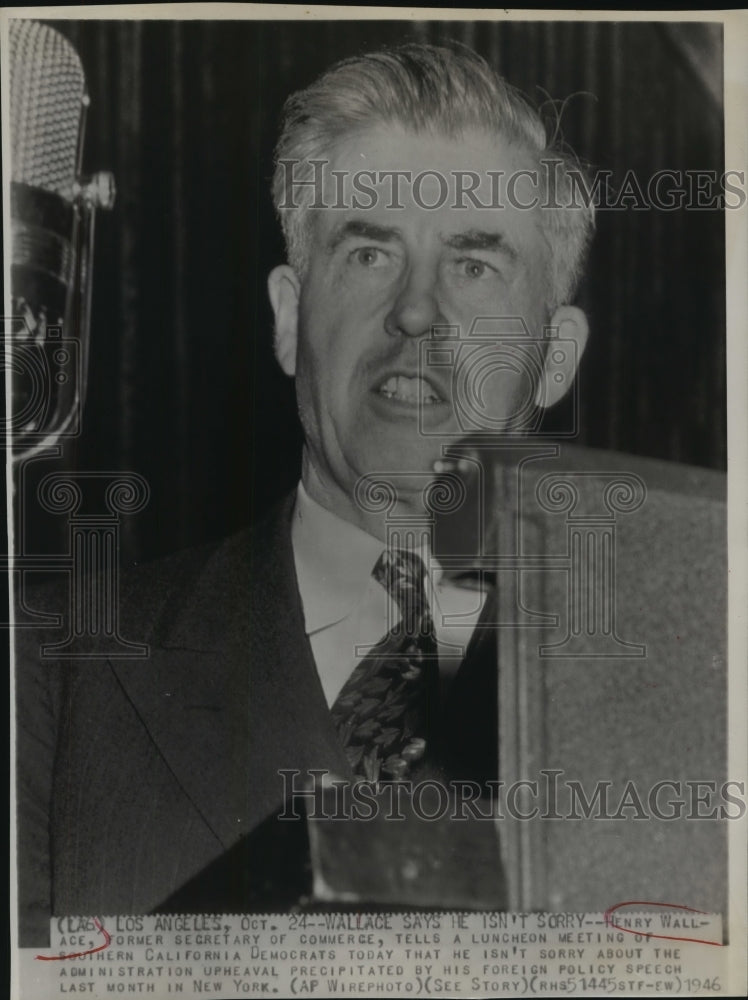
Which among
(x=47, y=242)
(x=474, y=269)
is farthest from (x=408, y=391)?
(x=47, y=242)

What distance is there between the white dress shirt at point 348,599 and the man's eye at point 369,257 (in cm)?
58

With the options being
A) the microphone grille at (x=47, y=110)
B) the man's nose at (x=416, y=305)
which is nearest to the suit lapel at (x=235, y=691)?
the man's nose at (x=416, y=305)

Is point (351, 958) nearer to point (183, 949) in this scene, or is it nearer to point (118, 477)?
point (183, 949)

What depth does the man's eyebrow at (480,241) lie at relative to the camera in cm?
243

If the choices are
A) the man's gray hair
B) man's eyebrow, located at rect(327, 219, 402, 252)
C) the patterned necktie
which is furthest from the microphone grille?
the patterned necktie

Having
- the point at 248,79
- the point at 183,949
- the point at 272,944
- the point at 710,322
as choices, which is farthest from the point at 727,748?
the point at 248,79

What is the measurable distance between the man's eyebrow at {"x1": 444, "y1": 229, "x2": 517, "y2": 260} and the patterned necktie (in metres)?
0.93

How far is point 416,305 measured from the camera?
7.91ft

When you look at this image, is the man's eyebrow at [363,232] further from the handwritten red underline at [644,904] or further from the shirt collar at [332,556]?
the handwritten red underline at [644,904]

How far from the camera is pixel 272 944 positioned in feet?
8.05

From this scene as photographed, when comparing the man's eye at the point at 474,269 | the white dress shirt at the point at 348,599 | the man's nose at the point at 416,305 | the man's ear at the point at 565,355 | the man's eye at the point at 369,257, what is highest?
the man's eye at the point at 369,257

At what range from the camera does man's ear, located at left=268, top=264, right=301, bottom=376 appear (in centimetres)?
245

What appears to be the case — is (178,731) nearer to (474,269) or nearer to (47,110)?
(474,269)

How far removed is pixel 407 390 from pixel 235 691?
865mm
